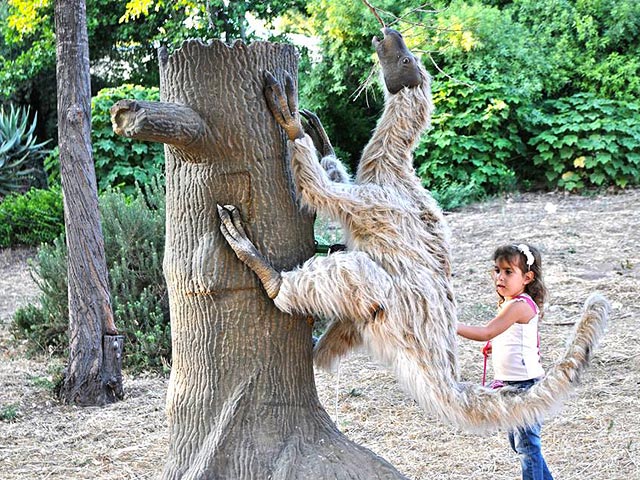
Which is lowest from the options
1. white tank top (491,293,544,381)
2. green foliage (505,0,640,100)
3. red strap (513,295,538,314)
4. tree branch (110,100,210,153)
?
white tank top (491,293,544,381)

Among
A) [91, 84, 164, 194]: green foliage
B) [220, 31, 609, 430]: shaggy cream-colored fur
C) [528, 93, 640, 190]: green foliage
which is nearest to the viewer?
[220, 31, 609, 430]: shaggy cream-colored fur

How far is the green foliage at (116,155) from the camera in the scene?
9383 millimetres

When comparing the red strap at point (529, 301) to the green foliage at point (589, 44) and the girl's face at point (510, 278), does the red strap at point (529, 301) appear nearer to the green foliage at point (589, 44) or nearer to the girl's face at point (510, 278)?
the girl's face at point (510, 278)

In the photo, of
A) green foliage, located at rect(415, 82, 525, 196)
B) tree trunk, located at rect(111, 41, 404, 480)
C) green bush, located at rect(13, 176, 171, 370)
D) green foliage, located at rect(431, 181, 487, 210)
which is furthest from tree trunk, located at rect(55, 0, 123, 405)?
green foliage, located at rect(415, 82, 525, 196)

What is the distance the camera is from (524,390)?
92.9 inches

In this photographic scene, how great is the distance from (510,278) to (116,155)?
24.1 feet

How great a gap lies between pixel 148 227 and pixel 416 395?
3.77 meters

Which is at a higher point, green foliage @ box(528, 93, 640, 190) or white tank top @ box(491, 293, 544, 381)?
green foliage @ box(528, 93, 640, 190)

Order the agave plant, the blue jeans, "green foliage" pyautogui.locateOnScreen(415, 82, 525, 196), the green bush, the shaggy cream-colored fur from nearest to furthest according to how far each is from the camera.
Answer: the shaggy cream-colored fur
the blue jeans
the green bush
"green foliage" pyautogui.locateOnScreen(415, 82, 525, 196)
the agave plant

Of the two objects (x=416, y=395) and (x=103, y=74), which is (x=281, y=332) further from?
(x=103, y=74)

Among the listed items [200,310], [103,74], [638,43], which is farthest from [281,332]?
[103,74]

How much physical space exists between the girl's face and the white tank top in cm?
4

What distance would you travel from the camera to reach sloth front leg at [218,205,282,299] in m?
2.26

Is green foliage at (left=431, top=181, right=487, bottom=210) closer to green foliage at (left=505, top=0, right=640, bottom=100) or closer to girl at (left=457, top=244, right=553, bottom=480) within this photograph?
green foliage at (left=505, top=0, right=640, bottom=100)
